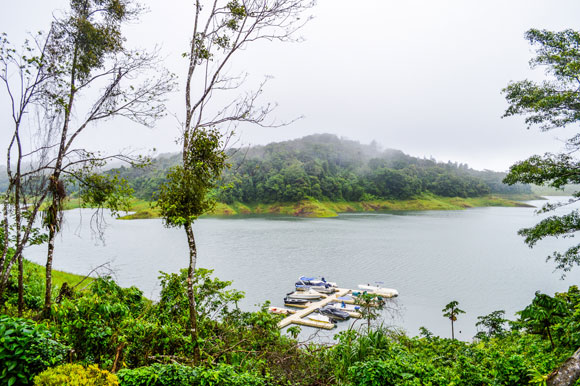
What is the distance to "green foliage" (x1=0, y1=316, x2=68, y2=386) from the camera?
3.19 metres

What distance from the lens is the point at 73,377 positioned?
3.08 meters

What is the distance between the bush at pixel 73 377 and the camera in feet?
9.96

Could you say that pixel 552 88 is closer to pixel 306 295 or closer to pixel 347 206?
pixel 306 295

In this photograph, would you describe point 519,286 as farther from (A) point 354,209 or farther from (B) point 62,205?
(A) point 354,209

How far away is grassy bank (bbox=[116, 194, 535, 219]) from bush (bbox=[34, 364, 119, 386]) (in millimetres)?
64058

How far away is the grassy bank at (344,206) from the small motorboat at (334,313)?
163 ft

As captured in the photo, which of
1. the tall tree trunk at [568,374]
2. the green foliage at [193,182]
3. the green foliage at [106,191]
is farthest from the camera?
the green foliage at [106,191]

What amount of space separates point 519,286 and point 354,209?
216 feet

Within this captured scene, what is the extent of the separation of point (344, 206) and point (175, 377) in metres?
87.3

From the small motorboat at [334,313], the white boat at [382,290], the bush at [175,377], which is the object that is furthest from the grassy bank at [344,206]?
the bush at [175,377]

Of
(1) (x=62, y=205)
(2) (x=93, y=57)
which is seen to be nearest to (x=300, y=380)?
(1) (x=62, y=205)

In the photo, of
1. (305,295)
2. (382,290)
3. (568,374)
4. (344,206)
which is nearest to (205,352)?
(568,374)

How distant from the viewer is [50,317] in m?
5.77

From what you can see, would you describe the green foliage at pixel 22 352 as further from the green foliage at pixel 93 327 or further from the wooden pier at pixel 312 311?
the wooden pier at pixel 312 311
